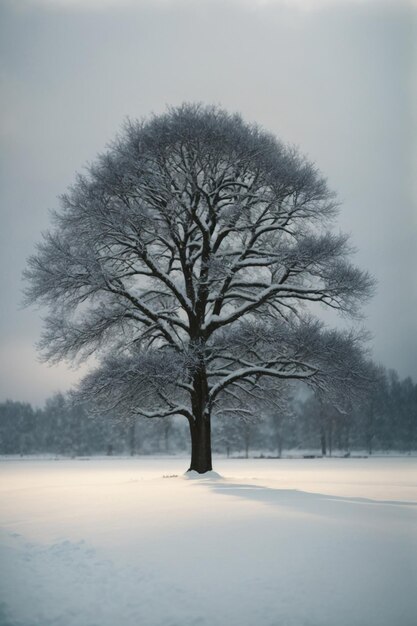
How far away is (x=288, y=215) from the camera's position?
63.5ft

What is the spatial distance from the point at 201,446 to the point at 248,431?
5938 cm

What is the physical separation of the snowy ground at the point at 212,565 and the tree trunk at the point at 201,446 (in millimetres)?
7667

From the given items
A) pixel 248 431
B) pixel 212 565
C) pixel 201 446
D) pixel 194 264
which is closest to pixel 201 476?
pixel 201 446

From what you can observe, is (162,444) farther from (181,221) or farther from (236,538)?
(236,538)

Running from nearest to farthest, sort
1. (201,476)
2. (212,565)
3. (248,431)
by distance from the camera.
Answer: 1. (212,565)
2. (201,476)
3. (248,431)

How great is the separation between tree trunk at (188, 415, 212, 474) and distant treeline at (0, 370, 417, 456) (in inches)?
1883

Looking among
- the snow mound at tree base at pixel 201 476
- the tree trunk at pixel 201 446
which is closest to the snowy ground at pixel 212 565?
the snow mound at tree base at pixel 201 476

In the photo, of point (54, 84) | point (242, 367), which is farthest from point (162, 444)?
point (54, 84)

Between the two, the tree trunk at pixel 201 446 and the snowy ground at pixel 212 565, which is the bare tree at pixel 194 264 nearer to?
the tree trunk at pixel 201 446

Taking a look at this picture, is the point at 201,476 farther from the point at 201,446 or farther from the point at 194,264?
the point at 194,264

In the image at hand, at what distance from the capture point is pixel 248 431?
7700 centimetres

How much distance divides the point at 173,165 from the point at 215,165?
4.77 ft

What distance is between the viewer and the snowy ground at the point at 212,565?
585 centimetres

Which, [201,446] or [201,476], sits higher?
[201,446]
